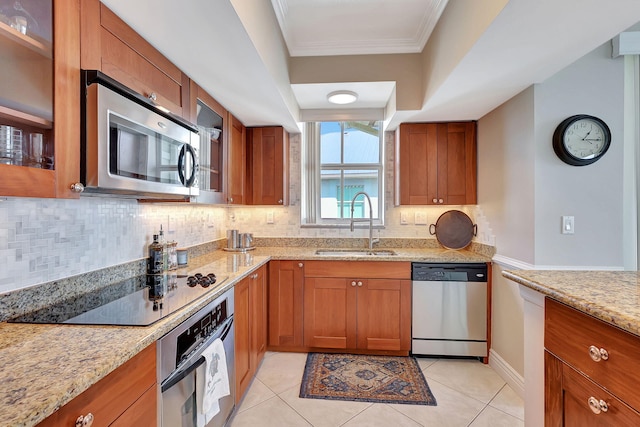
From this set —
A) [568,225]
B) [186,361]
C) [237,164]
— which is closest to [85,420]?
[186,361]

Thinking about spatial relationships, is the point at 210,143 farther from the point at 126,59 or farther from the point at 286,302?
the point at 286,302

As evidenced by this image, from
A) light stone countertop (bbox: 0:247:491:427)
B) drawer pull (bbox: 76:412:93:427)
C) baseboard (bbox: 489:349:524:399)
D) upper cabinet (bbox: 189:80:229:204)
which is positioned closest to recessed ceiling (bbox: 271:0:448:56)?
upper cabinet (bbox: 189:80:229:204)

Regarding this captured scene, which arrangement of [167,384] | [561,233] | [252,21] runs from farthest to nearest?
[561,233]
[252,21]
[167,384]

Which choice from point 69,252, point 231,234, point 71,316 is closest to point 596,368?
point 71,316

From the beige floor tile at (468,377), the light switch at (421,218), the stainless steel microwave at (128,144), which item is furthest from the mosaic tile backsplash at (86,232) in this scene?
the beige floor tile at (468,377)

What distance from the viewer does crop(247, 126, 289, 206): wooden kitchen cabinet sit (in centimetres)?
288

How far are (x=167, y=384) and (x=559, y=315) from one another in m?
1.52

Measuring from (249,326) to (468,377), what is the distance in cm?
174

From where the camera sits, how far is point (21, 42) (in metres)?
0.83

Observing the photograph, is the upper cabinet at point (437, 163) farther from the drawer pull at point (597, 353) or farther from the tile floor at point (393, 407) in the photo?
the drawer pull at point (597, 353)

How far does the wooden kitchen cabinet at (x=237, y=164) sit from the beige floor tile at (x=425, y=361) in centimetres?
212

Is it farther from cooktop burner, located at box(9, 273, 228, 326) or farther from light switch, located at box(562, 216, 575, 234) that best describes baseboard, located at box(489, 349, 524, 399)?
cooktop burner, located at box(9, 273, 228, 326)

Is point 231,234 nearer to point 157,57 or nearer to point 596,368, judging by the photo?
point 157,57

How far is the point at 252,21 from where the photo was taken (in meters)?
1.41
